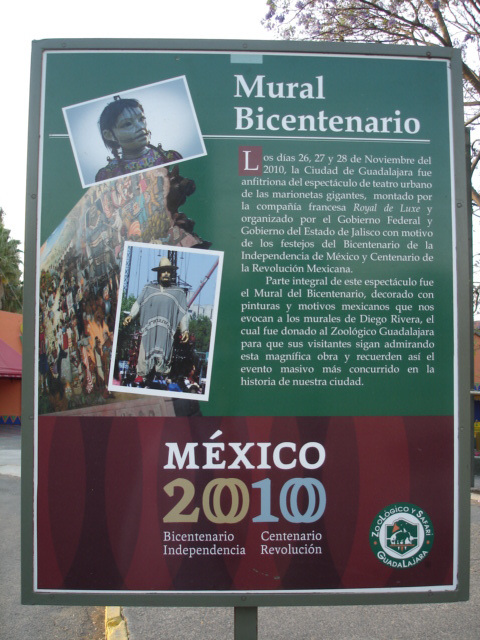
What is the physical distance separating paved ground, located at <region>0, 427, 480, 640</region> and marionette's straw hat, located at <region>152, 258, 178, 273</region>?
3.40m

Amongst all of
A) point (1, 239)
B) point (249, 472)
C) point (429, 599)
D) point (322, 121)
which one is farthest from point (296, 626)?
point (1, 239)

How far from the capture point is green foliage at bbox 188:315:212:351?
8.99 feet

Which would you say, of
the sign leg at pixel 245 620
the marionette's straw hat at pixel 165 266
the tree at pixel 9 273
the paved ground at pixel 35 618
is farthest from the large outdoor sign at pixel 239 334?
the tree at pixel 9 273

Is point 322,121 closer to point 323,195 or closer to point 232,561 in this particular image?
point 323,195

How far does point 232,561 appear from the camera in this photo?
107 inches

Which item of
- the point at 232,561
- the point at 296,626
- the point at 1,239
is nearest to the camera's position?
the point at 232,561

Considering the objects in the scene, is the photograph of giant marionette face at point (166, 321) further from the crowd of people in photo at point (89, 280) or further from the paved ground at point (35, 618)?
the paved ground at point (35, 618)

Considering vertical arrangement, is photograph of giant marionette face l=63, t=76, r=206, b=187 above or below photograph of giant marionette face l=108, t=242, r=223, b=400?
above

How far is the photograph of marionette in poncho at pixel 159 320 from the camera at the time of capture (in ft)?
8.91

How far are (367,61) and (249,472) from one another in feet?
6.18

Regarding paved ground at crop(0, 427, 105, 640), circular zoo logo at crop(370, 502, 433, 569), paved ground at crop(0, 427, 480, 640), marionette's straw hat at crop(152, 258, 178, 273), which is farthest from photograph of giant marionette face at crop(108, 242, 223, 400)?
paved ground at crop(0, 427, 105, 640)

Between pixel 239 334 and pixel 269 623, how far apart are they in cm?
347

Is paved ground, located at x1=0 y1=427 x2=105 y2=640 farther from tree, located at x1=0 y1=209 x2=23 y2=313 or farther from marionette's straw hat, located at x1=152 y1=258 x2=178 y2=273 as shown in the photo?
tree, located at x1=0 y1=209 x2=23 y2=313

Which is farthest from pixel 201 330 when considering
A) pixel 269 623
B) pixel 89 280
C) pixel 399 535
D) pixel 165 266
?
pixel 269 623
